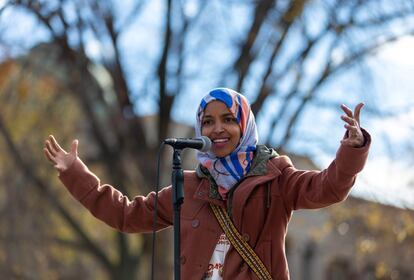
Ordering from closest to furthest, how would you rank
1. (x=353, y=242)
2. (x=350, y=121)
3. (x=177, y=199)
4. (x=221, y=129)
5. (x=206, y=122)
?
(x=350, y=121) → (x=177, y=199) → (x=221, y=129) → (x=206, y=122) → (x=353, y=242)

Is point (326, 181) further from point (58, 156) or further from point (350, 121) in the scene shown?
point (58, 156)

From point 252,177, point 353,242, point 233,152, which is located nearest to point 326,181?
point 252,177

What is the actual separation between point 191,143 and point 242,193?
33cm

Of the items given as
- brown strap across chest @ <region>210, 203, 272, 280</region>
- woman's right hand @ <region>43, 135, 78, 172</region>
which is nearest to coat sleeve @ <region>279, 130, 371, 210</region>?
brown strap across chest @ <region>210, 203, 272, 280</region>

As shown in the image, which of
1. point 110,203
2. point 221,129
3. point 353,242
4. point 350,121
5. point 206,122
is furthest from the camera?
point 353,242

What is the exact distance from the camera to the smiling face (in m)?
3.94

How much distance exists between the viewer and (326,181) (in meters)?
3.63

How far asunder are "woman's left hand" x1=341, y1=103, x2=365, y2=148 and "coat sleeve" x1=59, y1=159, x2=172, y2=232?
1033 millimetres

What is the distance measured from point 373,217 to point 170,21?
16.5ft

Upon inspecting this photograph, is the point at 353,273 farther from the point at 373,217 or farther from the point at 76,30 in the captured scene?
the point at 76,30

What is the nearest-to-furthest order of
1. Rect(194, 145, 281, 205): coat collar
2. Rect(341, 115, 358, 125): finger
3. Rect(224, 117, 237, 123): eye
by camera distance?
Rect(341, 115, 358, 125): finger → Rect(194, 145, 281, 205): coat collar → Rect(224, 117, 237, 123): eye

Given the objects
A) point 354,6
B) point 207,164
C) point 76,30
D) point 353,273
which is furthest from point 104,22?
point 353,273

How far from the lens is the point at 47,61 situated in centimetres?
1348

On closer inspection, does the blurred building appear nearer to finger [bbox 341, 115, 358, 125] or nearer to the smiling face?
the smiling face
